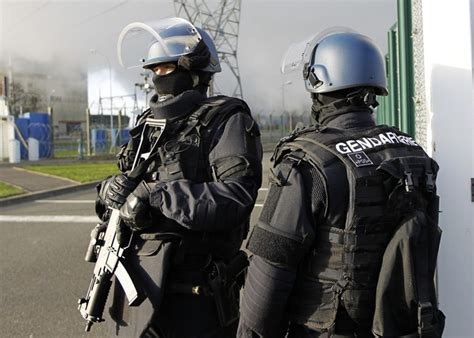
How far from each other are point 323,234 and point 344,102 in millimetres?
456

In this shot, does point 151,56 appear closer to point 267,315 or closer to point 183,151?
point 183,151

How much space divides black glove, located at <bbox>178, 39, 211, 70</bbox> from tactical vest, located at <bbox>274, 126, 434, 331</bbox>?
Result: 0.76 meters

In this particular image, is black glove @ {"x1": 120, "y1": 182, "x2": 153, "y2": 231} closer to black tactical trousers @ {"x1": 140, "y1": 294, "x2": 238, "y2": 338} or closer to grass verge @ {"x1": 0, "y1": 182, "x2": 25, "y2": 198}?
black tactical trousers @ {"x1": 140, "y1": 294, "x2": 238, "y2": 338}

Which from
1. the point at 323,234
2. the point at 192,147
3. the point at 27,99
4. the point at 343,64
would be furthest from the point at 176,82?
the point at 27,99

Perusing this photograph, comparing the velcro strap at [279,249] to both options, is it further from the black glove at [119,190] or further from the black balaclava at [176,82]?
the black balaclava at [176,82]

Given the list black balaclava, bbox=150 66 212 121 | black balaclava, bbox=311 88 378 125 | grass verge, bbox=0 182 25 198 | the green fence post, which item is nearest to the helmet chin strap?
black balaclava, bbox=311 88 378 125

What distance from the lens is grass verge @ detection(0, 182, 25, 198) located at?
9.80m

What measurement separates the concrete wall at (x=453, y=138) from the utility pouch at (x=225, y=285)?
100 cm

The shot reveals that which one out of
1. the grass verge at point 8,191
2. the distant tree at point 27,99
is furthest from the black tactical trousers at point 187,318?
the distant tree at point 27,99

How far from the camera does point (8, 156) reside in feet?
67.3

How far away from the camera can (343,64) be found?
1544 millimetres

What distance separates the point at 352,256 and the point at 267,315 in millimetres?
318

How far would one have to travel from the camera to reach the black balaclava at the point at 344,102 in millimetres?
1549

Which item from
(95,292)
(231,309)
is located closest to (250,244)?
(231,309)
